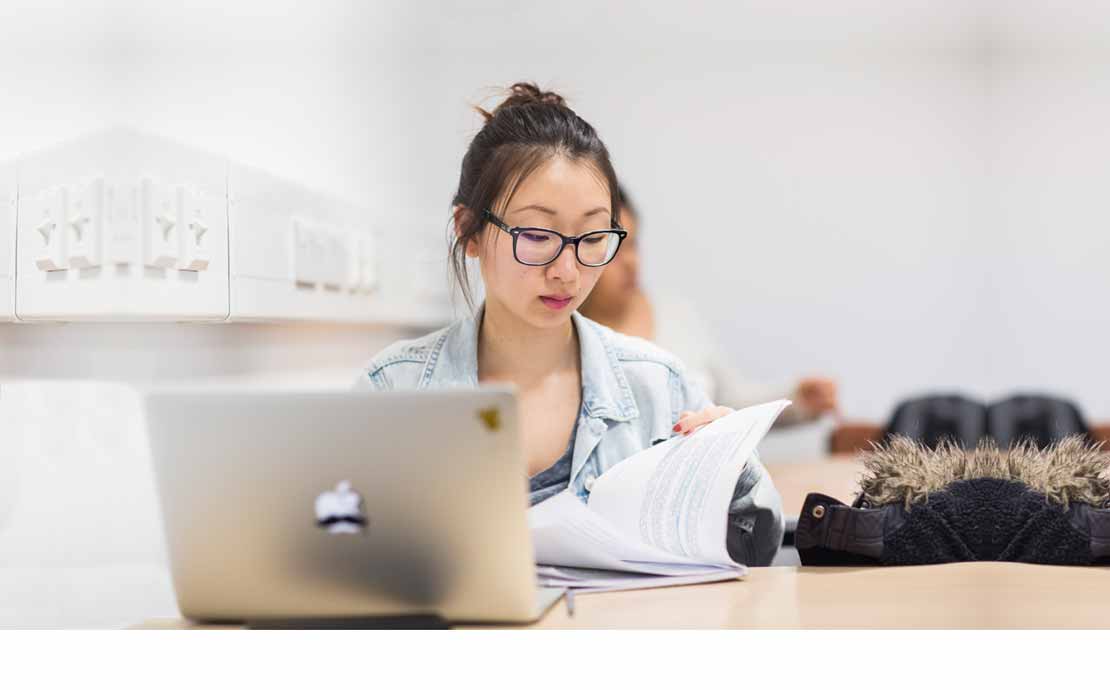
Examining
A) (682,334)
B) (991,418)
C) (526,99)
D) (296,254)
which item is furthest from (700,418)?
(682,334)

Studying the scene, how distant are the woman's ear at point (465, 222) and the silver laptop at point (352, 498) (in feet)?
1.58

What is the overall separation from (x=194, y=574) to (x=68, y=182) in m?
0.61

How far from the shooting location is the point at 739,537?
1.03m

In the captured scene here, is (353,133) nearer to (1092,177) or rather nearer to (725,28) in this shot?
(725,28)

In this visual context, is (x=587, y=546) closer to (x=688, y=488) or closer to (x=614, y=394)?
(x=688, y=488)

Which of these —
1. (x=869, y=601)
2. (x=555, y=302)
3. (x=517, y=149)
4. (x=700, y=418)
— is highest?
(x=517, y=149)

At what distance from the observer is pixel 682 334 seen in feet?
8.77

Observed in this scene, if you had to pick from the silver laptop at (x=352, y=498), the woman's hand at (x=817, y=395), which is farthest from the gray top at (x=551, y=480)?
the woman's hand at (x=817, y=395)

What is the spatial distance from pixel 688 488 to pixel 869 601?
18cm

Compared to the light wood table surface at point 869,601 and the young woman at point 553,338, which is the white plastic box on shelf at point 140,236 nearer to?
the young woman at point 553,338

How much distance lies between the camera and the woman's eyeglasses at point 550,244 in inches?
39.9

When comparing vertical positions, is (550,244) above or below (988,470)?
above
